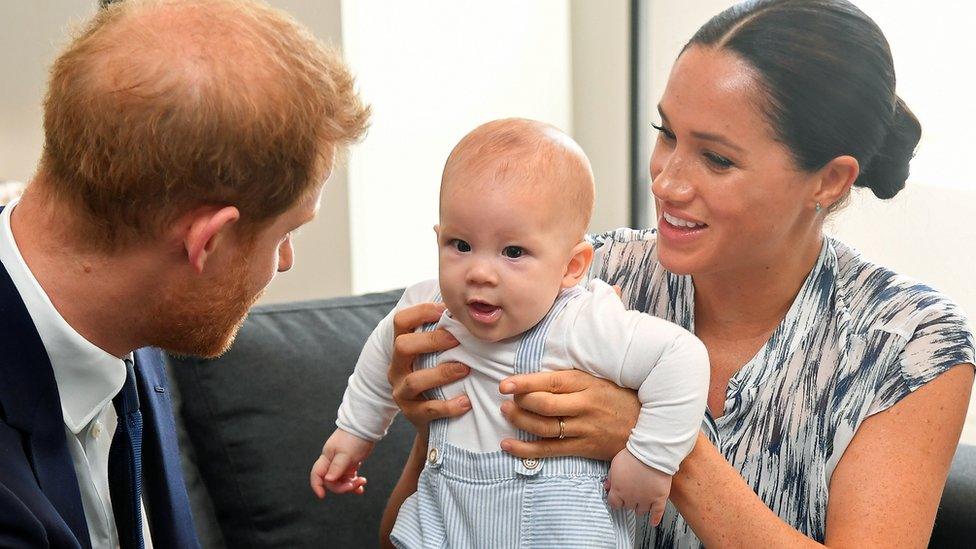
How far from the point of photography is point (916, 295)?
1.65m

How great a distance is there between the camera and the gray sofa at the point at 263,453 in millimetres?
2092

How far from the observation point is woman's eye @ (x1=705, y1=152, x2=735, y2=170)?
1.62 metres

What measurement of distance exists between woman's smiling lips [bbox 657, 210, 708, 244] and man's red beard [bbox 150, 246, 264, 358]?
61 centimetres

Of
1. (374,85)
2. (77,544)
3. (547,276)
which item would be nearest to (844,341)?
(547,276)

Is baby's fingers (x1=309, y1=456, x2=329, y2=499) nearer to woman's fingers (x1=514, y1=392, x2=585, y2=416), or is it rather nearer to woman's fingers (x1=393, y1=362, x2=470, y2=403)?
woman's fingers (x1=393, y1=362, x2=470, y2=403)

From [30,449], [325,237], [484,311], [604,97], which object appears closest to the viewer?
[30,449]

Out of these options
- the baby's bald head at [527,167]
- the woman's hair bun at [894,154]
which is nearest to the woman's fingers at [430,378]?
the baby's bald head at [527,167]

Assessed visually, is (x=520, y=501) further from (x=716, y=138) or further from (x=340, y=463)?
(x=716, y=138)

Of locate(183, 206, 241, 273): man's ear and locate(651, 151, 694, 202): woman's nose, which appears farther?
locate(651, 151, 694, 202): woman's nose

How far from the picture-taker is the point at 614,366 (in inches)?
56.7

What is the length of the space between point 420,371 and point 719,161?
540 millimetres

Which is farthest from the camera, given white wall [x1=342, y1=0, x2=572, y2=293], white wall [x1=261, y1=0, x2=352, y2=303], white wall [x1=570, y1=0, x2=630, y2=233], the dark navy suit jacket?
white wall [x1=570, y1=0, x2=630, y2=233]

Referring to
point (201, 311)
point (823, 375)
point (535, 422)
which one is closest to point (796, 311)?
point (823, 375)

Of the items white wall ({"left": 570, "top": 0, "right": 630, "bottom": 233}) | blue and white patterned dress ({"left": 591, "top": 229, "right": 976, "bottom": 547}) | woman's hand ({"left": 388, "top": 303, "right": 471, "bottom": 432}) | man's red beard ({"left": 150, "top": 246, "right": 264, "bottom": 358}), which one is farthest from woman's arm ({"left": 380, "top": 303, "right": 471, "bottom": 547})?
white wall ({"left": 570, "top": 0, "right": 630, "bottom": 233})
